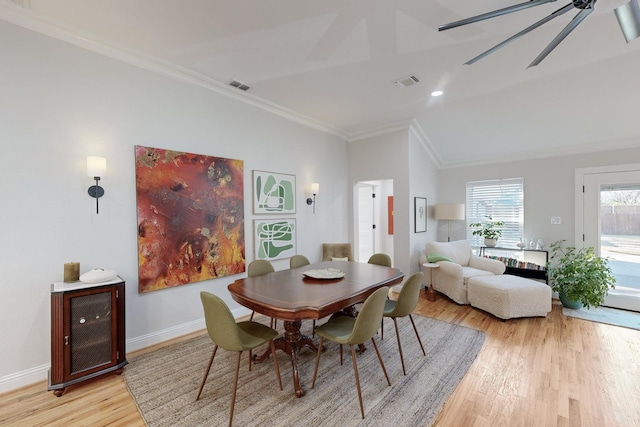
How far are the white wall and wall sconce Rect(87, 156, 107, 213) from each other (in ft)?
0.19

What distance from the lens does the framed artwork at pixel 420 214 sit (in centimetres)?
469

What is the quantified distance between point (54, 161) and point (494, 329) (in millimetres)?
4782

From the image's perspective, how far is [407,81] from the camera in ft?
10.5

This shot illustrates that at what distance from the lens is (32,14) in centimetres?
218

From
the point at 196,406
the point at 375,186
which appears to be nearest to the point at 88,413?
the point at 196,406

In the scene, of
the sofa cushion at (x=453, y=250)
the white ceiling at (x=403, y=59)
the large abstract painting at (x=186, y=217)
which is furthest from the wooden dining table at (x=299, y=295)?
the white ceiling at (x=403, y=59)

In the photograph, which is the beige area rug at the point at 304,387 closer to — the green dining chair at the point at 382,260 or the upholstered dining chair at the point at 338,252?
the green dining chair at the point at 382,260

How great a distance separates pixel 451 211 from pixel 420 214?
0.58 m

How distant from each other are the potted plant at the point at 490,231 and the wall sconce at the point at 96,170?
215 inches

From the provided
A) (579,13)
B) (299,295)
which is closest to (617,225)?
(579,13)

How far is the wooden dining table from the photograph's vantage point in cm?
187

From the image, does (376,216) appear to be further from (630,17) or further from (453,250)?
(630,17)

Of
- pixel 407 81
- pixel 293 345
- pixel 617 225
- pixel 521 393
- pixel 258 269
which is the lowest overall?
pixel 521 393

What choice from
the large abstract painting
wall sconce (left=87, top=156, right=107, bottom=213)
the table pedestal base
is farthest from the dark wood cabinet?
the table pedestal base
